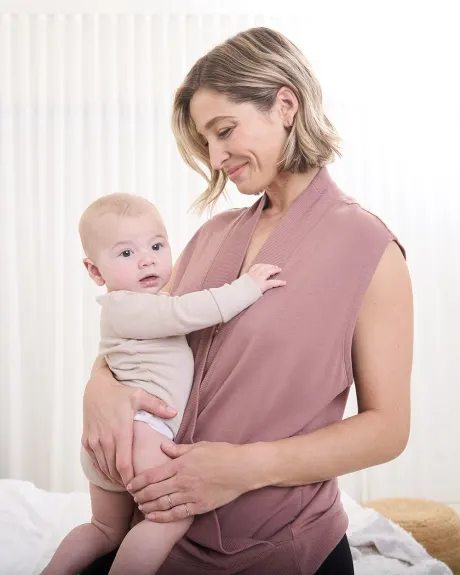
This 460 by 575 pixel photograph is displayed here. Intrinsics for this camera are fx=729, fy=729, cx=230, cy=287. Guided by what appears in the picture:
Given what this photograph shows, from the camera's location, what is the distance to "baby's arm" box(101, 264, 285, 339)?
1446mm

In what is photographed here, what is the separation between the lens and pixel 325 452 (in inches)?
54.9

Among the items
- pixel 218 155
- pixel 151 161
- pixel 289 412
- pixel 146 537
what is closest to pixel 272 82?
pixel 218 155

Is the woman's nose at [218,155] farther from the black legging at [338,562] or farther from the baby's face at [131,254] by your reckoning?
the black legging at [338,562]

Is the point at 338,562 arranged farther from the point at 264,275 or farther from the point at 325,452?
the point at 264,275

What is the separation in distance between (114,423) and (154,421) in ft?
0.26

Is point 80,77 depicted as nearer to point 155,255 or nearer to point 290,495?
point 155,255

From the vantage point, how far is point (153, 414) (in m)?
1.46

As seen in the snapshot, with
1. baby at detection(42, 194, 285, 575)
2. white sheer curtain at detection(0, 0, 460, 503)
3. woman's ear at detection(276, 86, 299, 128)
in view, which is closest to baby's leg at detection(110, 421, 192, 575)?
baby at detection(42, 194, 285, 575)

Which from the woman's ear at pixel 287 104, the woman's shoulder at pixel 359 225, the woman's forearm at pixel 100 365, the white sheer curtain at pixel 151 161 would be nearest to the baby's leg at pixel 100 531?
the woman's forearm at pixel 100 365

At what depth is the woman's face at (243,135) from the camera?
5.17 feet

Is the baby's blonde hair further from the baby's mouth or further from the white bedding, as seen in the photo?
the white bedding

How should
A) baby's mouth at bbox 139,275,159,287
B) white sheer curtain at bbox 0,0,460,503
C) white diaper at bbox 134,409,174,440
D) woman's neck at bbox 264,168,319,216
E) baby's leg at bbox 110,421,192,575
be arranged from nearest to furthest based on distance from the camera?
baby's leg at bbox 110,421,192,575 < white diaper at bbox 134,409,174,440 < baby's mouth at bbox 139,275,159,287 < woman's neck at bbox 264,168,319,216 < white sheer curtain at bbox 0,0,460,503

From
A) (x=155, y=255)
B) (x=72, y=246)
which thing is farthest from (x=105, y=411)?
(x=72, y=246)

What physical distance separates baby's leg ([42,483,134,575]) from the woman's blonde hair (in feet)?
2.64
